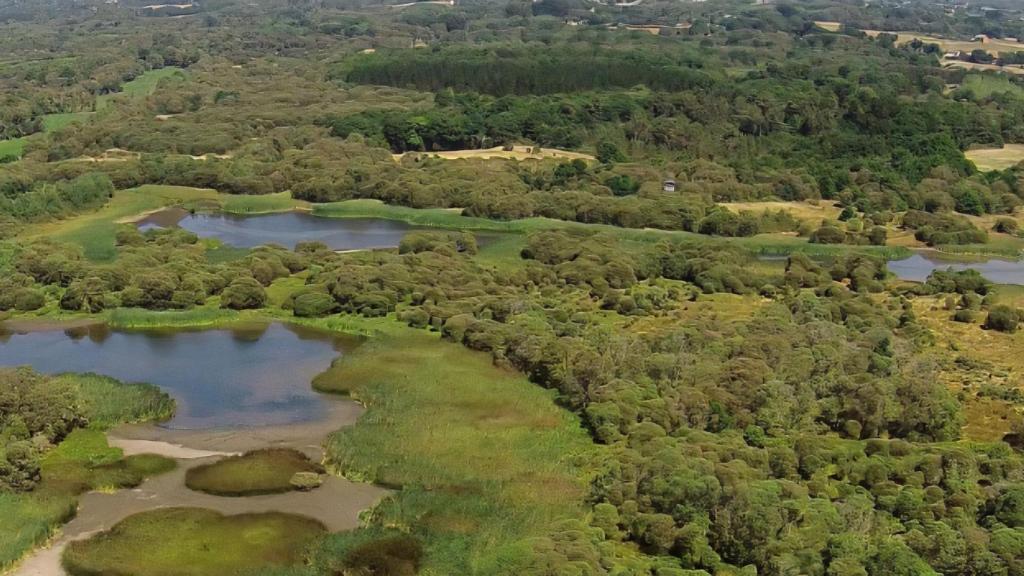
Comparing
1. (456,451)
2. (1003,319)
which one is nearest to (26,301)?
(456,451)

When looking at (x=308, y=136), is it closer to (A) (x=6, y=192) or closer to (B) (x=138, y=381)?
(A) (x=6, y=192)

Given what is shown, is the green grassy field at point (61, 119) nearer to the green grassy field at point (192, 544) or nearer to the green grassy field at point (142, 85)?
the green grassy field at point (142, 85)

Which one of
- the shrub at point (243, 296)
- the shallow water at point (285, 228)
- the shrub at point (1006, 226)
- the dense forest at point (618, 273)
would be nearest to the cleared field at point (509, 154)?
the dense forest at point (618, 273)

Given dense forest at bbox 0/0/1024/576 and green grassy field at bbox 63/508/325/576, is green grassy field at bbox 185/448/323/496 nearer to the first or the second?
dense forest at bbox 0/0/1024/576

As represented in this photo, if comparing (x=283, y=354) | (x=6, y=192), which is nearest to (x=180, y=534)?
(x=283, y=354)

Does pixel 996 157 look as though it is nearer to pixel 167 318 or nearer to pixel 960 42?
pixel 167 318

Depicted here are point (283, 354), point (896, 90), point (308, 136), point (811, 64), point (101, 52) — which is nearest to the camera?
point (283, 354)
